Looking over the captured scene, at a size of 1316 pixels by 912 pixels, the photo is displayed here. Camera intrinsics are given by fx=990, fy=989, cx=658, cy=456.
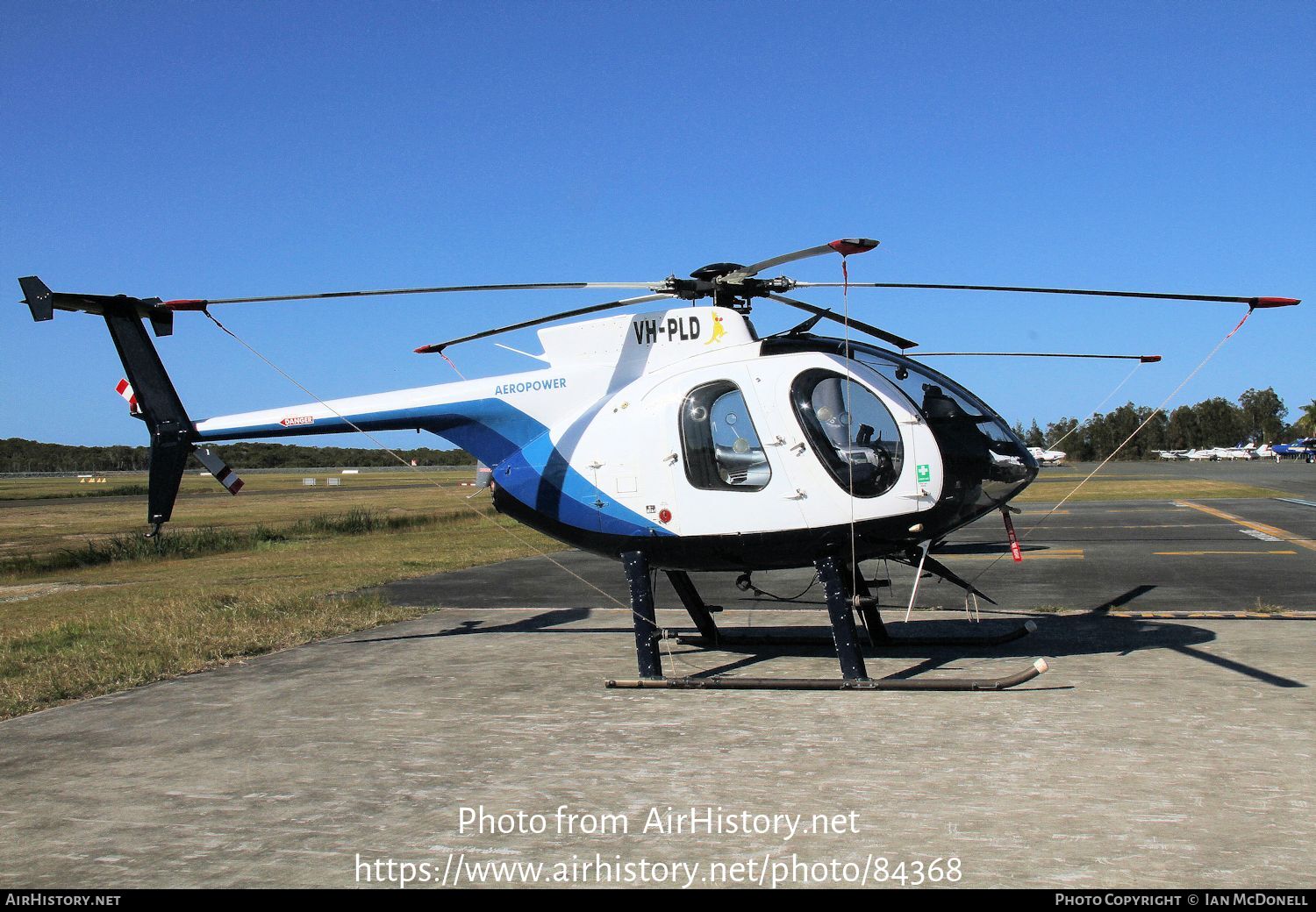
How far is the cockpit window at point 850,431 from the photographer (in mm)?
9164

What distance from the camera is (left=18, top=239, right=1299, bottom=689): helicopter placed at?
9.15m

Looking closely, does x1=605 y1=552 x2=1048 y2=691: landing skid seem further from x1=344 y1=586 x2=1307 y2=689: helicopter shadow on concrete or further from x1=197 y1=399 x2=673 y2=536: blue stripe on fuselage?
x1=197 y1=399 x2=673 y2=536: blue stripe on fuselage

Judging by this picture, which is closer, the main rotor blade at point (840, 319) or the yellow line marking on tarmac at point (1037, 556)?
the main rotor blade at point (840, 319)

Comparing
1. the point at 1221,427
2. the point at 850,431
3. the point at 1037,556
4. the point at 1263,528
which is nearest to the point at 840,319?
the point at 850,431

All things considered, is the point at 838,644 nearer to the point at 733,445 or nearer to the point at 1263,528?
the point at 733,445

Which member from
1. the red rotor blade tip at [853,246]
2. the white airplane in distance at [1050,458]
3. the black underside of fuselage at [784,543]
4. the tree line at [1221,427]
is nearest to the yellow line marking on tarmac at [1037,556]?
the white airplane in distance at [1050,458]

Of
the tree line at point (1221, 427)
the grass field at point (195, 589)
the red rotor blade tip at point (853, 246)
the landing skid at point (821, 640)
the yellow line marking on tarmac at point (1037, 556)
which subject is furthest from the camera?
the tree line at point (1221, 427)

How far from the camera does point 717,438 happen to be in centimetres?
967

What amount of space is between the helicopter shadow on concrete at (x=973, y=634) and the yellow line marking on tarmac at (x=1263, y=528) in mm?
11159

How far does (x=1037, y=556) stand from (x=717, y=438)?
13700 mm

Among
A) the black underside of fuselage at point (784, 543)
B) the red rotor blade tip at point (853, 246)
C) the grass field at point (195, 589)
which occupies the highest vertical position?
the red rotor blade tip at point (853, 246)

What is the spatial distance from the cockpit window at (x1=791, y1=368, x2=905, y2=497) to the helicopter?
0.05 ft

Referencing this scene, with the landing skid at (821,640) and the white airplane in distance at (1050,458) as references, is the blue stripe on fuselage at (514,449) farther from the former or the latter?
the white airplane in distance at (1050,458)
